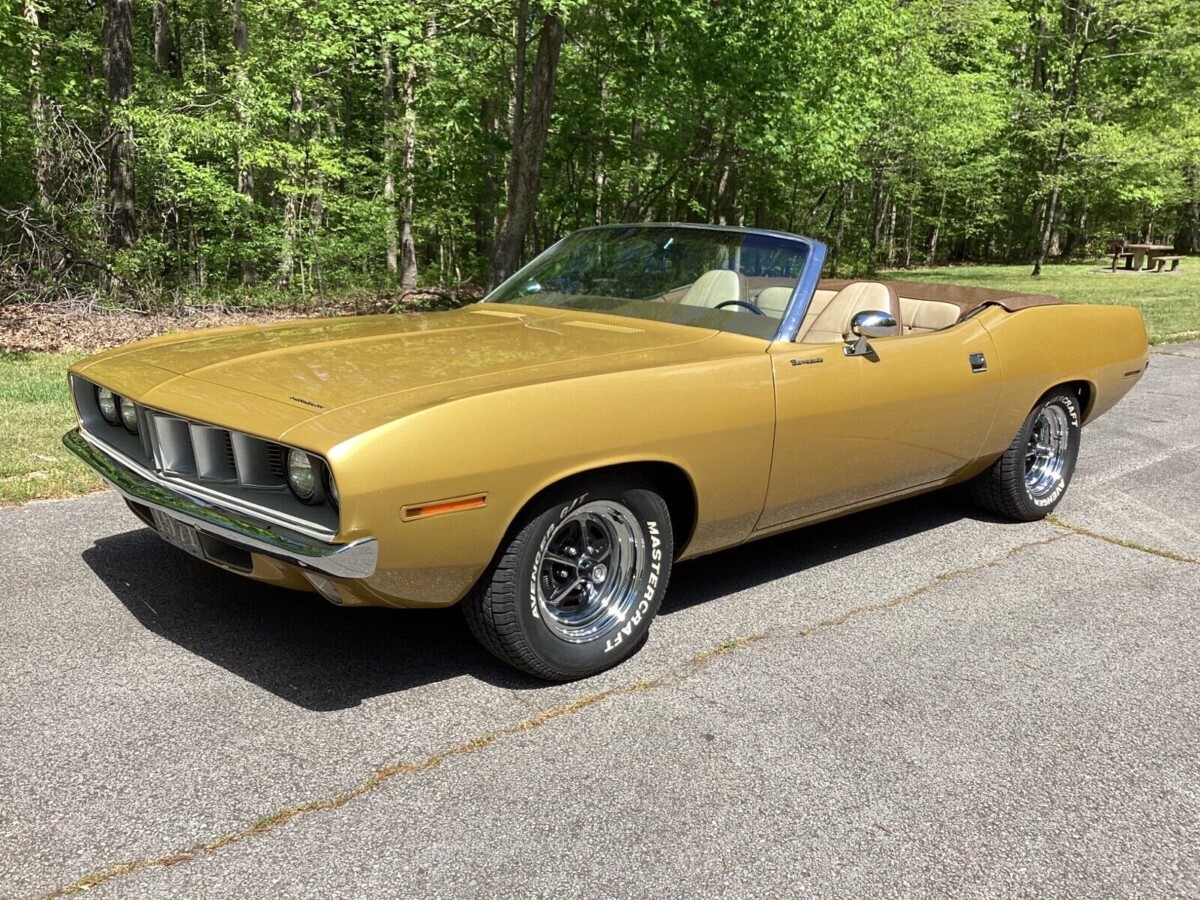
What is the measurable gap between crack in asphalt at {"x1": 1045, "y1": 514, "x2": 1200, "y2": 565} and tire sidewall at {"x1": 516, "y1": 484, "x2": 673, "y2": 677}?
275cm

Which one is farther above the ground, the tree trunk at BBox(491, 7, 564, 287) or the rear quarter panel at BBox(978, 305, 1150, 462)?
the tree trunk at BBox(491, 7, 564, 287)

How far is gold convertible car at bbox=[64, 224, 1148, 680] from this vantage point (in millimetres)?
2770

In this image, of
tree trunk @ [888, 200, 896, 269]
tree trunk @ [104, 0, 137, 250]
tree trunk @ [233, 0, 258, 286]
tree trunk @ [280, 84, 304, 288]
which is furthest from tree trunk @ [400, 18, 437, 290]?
tree trunk @ [888, 200, 896, 269]

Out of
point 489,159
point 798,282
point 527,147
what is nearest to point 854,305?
point 798,282

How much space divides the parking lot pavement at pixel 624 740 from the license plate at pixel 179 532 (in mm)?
396

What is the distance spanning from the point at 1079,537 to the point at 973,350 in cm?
126

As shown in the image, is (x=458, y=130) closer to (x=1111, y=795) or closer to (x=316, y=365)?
(x=316, y=365)

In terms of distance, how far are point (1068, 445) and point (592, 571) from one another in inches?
130

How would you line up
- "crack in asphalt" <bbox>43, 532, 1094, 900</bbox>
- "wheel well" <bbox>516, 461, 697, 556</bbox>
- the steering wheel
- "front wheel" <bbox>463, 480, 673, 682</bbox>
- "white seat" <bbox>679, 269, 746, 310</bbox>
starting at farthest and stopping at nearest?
"white seat" <bbox>679, 269, 746, 310</bbox>, the steering wheel, "wheel well" <bbox>516, 461, 697, 556</bbox>, "front wheel" <bbox>463, 480, 673, 682</bbox>, "crack in asphalt" <bbox>43, 532, 1094, 900</bbox>

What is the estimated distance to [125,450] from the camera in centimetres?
348

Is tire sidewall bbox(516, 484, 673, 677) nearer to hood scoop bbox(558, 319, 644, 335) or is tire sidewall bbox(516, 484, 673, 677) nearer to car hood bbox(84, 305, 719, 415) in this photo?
car hood bbox(84, 305, 719, 415)

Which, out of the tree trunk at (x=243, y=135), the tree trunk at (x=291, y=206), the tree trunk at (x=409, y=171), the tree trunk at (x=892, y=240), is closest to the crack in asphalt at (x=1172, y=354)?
the tree trunk at (x=409, y=171)

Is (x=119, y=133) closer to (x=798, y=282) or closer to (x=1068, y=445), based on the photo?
(x=798, y=282)

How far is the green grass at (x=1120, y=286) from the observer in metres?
14.6
